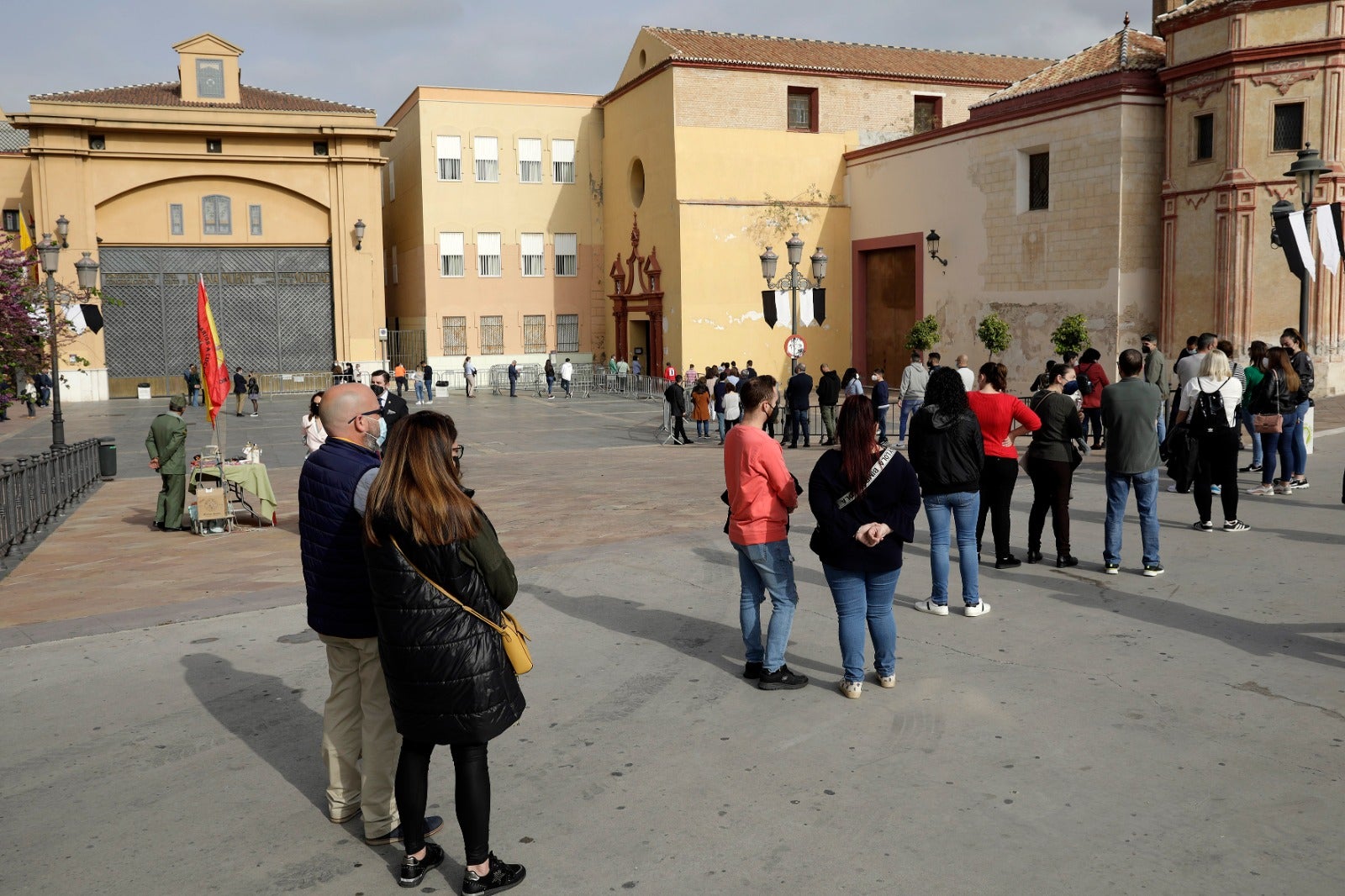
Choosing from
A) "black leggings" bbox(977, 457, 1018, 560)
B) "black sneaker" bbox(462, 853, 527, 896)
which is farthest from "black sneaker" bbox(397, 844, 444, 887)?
"black leggings" bbox(977, 457, 1018, 560)

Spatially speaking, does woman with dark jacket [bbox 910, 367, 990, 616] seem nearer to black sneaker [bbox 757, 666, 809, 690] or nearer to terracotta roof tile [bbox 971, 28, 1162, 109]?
black sneaker [bbox 757, 666, 809, 690]

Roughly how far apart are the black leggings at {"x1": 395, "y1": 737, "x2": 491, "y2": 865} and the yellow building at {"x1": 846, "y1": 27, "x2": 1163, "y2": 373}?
2537cm

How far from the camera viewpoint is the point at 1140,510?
8562 millimetres

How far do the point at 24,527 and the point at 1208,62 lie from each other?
2397 centimetres

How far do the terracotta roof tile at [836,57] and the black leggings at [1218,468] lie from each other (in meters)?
27.9

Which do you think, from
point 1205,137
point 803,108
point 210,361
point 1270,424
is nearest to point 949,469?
point 1270,424

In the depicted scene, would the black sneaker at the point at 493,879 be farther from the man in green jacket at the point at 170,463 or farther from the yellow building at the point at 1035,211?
the yellow building at the point at 1035,211

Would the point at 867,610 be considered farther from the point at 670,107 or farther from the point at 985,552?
the point at 670,107

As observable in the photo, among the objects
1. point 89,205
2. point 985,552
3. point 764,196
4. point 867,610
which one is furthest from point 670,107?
point 867,610

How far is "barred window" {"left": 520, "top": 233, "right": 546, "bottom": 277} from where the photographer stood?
42219 millimetres

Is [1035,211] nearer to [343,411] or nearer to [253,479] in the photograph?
[253,479]

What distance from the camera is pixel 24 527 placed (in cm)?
1168

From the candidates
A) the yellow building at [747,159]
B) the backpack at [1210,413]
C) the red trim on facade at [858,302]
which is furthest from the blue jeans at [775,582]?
the red trim on facade at [858,302]

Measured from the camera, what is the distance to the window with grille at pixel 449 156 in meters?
40.6
